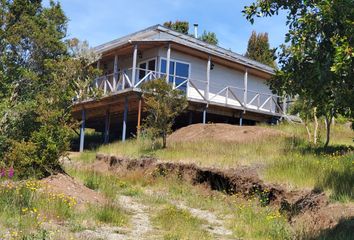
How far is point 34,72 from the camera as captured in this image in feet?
72.0

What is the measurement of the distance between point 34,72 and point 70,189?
11646 mm

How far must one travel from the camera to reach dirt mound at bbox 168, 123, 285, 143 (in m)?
20.2

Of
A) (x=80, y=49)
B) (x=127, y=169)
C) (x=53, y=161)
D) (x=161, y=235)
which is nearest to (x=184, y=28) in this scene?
(x=80, y=49)

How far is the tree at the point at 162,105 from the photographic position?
19.1 m

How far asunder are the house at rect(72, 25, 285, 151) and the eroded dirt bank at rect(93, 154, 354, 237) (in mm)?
5678

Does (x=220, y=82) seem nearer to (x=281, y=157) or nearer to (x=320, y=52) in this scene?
(x=281, y=157)

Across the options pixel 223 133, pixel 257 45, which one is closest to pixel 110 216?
pixel 223 133

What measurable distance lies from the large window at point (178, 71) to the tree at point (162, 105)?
6.67 m

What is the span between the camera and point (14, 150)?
1256 cm

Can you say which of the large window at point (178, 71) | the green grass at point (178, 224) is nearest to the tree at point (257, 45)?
the large window at point (178, 71)

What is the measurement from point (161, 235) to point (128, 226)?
1025mm

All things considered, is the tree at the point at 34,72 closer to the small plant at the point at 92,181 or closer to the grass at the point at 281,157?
the small plant at the point at 92,181

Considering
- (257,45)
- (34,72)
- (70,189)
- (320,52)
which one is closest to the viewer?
(320,52)

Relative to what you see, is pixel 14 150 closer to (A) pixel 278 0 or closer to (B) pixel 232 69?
(A) pixel 278 0
